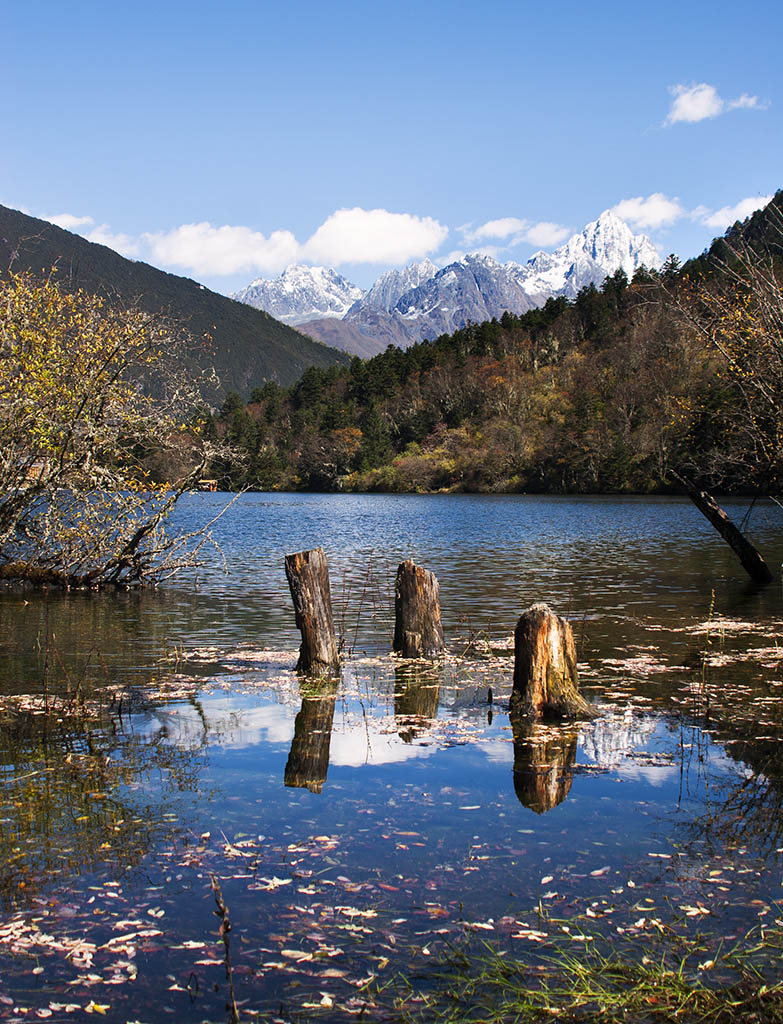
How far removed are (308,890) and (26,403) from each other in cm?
1413

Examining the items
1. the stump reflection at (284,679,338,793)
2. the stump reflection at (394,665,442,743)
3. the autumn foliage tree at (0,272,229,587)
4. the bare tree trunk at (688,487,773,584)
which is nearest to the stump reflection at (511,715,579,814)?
the stump reflection at (394,665,442,743)

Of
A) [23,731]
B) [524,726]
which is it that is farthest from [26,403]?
[524,726]

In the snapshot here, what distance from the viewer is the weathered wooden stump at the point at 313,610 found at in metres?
13.3

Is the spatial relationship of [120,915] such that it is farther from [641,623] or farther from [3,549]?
[3,549]

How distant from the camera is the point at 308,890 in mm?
6184

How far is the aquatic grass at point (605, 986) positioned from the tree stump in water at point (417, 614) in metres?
9.69

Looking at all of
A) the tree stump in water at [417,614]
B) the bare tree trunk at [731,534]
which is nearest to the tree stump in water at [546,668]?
the tree stump in water at [417,614]

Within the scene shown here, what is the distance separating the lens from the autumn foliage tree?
61.6ft

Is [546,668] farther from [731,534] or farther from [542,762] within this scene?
[731,534]

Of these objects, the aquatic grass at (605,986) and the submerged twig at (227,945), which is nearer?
the submerged twig at (227,945)

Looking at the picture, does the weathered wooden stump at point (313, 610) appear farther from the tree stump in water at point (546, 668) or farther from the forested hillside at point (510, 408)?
the forested hillside at point (510, 408)

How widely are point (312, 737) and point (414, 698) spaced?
7.42ft

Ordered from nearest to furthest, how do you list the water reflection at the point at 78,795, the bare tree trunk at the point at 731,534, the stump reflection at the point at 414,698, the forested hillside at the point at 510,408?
1. the water reflection at the point at 78,795
2. the stump reflection at the point at 414,698
3. the bare tree trunk at the point at 731,534
4. the forested hillside at the point at 510,408

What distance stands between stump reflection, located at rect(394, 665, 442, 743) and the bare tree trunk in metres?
13.3
